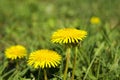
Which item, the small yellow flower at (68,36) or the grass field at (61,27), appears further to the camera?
the grass field at (61,27)

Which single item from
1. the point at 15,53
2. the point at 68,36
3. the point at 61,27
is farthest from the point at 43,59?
the point at 61,27

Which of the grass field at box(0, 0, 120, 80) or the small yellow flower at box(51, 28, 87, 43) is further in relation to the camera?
the grass field at box(0, 0, 120, 80)

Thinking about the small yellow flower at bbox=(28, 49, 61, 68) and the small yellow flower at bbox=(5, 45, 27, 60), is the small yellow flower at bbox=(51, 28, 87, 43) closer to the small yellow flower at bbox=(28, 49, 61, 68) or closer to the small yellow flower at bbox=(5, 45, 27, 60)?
the small yellow flower at bbox=(28, 49, 61, 68)

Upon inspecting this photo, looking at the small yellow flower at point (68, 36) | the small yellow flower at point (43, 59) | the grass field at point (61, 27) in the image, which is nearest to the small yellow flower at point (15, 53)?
the grass field at point (61, 27)

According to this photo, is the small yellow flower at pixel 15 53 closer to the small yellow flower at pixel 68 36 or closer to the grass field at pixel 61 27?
the grass field at pixel 61 27

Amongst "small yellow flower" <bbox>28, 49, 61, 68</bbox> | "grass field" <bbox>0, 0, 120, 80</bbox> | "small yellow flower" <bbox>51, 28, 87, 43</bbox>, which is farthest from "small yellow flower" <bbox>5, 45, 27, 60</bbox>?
"small yellow flower" <bbox>51, 28, 87, 43</bbox>

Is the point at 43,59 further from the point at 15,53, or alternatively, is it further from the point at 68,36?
the point at 15,53

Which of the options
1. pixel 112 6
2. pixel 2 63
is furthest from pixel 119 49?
pixel 112 6

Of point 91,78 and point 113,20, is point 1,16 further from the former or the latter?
point 91,78
